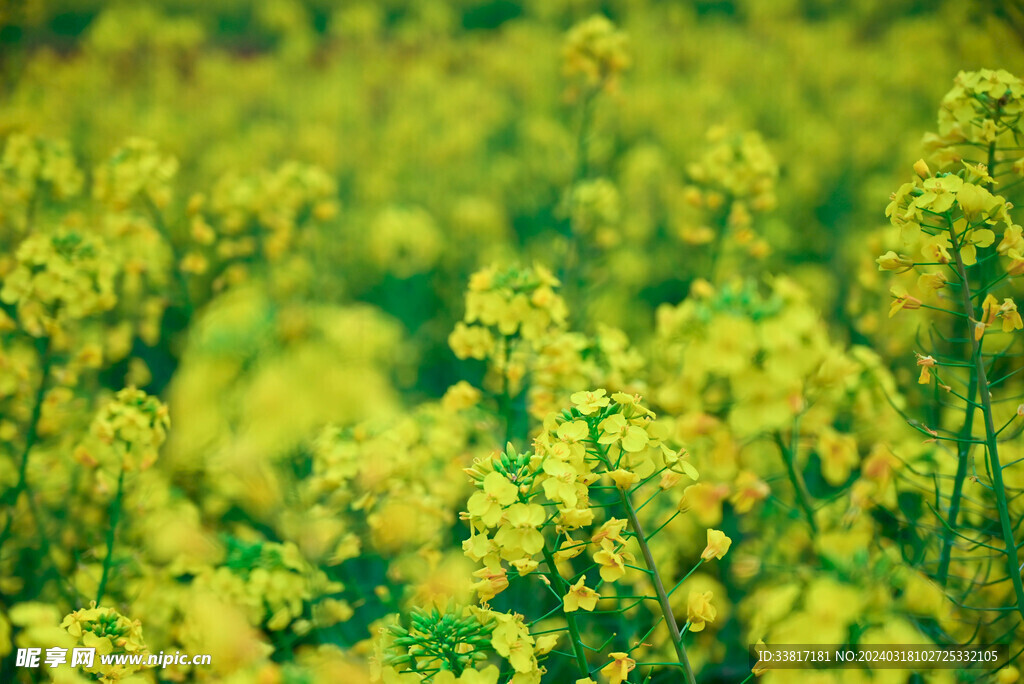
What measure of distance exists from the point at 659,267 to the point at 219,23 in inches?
230

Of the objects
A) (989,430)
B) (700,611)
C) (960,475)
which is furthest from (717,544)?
(960,475)

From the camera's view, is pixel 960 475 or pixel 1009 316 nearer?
pixel 1009 316

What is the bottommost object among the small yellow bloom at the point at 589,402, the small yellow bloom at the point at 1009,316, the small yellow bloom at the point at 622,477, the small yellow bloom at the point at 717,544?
the small yellow bloom at the point at 717,544

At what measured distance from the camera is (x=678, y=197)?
18.8 ft

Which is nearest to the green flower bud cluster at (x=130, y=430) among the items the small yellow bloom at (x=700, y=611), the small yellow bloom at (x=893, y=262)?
the small yellow bloom at (x=700, y=611)

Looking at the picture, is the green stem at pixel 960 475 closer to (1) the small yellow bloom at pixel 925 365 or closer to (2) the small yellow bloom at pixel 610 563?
(1) the small yellow bloom at pixel 925 365

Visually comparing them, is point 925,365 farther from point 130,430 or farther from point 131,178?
point 131,178

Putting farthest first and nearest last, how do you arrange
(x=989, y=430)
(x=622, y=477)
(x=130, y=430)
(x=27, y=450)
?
(x=27, y=450)
(x=130, y=430)
(x=989, y=430)
(x=622, y=477)

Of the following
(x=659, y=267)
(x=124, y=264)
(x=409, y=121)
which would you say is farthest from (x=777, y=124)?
(x=124, y=264)

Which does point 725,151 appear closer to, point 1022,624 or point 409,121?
point 1022,624

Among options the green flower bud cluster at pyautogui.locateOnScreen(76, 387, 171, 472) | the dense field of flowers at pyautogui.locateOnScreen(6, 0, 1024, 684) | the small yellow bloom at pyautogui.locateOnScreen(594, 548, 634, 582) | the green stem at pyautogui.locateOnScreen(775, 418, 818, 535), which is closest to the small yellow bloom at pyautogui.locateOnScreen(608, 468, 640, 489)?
the dense field of flowers at pyautogui.locateOnScreen(6, 0, 1024, 684)

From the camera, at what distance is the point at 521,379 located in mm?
2352

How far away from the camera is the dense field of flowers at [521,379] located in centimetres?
142

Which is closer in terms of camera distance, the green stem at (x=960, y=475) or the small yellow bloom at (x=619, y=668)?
the small yellow bloom at (x=619, y=668)
